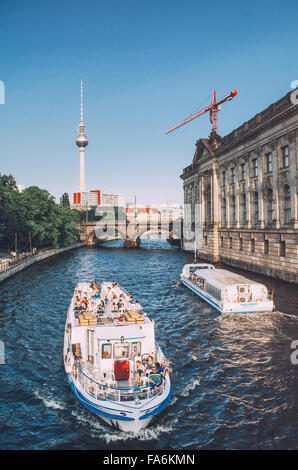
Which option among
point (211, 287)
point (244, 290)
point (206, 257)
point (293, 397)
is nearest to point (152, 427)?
point (293, 397)

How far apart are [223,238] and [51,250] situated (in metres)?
47.2

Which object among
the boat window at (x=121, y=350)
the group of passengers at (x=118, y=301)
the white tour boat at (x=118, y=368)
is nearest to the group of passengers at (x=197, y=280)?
the group of passengers at (x=118, y=301)

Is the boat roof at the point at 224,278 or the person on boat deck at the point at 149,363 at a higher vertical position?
the boat roof at the point at 224,278

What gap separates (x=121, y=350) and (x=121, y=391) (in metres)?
2.86

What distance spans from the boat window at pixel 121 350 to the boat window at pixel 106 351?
303 mm

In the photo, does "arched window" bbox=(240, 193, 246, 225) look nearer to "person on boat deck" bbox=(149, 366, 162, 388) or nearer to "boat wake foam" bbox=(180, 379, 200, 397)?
"boat wake foam" bbox=(180, 379, 200, 397)

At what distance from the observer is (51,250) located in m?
105

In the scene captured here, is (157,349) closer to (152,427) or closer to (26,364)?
(152,427)

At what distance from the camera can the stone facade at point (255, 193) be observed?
54.2m

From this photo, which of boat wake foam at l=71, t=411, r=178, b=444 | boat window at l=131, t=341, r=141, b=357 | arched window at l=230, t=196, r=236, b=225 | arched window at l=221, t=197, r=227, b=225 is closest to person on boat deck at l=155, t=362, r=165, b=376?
boat window at l=131, t=341, r=141, b=357

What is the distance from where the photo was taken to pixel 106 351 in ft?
71.7

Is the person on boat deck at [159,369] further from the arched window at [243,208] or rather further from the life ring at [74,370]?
the arched window at [243,208]

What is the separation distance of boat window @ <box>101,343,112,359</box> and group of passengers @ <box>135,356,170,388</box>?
1.62 m

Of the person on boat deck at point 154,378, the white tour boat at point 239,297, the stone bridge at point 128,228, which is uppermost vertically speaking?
the stone bridge at point 128,228
